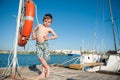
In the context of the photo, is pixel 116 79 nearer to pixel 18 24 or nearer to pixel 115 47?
pixel 18 24

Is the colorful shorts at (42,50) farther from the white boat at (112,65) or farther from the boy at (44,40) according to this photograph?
the white boat at (112,65)

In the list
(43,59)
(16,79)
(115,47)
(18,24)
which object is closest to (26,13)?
(18,24)

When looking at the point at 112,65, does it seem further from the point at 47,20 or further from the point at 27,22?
the point at 27,22

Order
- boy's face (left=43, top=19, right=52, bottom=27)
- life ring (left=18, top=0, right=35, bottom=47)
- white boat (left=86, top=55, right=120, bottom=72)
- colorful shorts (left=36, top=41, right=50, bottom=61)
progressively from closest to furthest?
1. colorful shorts (left=36, top=41, right=50, bottom=61)
2. boy's face (left=43, top=19, right=52, bottom=27)
3. life ring (left=18, top=0, right=35, bottom=47)
4. white boat (left=86, top=55, right=120, bottom=72)

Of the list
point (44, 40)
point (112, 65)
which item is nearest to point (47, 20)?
point (44, 40)

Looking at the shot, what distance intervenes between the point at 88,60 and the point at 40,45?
45.7 ft

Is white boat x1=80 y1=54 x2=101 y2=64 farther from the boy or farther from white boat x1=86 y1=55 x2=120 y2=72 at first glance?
the boy

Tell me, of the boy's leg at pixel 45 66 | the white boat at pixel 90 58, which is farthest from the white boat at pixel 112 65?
the white boat at pixel 90 58

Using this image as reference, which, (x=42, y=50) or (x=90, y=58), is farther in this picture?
(x=90, y=58)

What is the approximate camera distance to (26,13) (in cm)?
419

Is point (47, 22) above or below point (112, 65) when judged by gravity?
above

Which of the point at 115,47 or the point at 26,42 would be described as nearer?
the point at 26,42

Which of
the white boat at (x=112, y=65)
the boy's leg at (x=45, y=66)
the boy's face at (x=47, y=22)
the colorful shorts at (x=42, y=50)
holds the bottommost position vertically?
the white boat at (x=112, y=65)

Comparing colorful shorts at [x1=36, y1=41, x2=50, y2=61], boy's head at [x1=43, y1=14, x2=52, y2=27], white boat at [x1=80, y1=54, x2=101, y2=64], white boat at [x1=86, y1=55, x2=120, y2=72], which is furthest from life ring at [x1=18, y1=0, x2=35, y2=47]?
white boat at [x1=80, y1=54, x2=101, y2=64]
